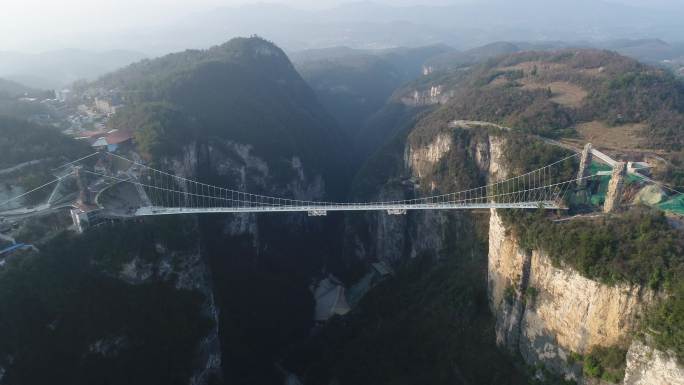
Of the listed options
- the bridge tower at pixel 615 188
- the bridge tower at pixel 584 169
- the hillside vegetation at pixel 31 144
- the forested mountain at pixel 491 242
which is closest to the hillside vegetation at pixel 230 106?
the hillside vegetation at pixel 31 144

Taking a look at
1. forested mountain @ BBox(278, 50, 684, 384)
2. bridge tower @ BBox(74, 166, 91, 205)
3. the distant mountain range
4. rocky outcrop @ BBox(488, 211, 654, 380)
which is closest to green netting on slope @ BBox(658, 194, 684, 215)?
forested mountain @ BBox(278, 50, 684, 384)

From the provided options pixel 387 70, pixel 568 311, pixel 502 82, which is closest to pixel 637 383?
pixel 568 311

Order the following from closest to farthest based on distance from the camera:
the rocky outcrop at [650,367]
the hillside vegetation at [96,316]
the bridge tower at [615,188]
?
the rocky outcrop at [650,367] < the hillside vegetation at [96,316] < the bridge tower at [615,188]

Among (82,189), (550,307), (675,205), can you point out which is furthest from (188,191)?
(675,205)

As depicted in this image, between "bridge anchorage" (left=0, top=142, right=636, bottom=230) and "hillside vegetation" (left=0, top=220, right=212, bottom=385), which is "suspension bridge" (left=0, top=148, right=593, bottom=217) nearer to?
"bridge anchorage" (left=0, top=142, right=636, bottom=230)

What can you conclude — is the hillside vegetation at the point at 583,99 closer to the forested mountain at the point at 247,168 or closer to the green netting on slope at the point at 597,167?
the green netting on slope at the point at 597,167
